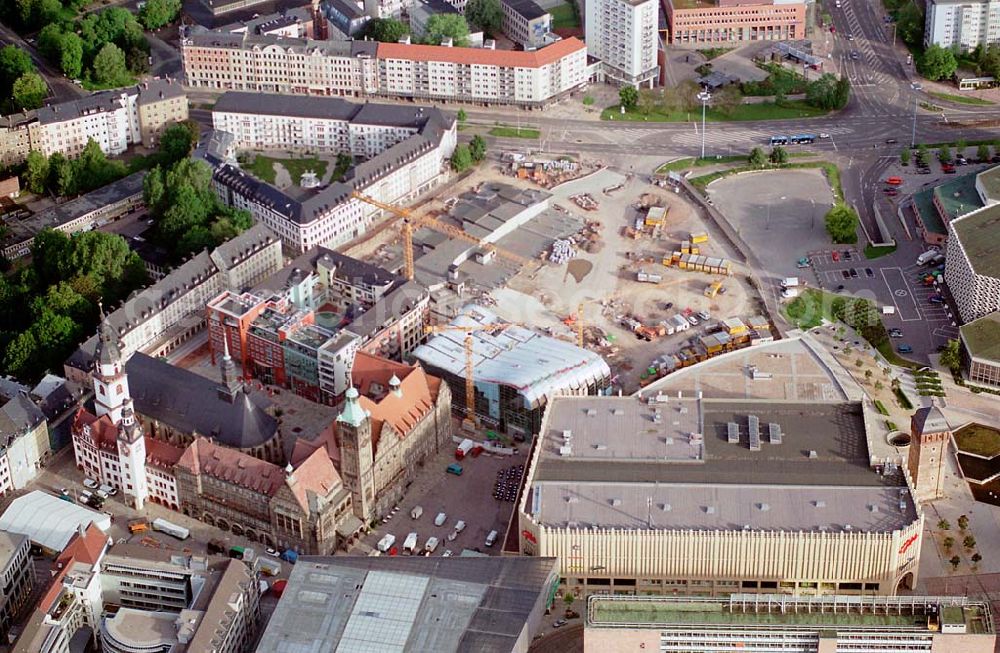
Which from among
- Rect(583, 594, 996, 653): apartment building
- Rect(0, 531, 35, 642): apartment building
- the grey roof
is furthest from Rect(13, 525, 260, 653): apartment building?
Rect(583, 594, 996, 653): apartment building

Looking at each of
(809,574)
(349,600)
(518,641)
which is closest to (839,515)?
(809,574)

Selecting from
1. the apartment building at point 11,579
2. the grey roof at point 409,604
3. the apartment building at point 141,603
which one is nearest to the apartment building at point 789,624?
the grey roof at point 409,604

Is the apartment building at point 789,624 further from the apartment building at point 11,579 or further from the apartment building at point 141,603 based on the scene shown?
the apartment building at point 11,579

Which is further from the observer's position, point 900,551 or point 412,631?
point 900,551

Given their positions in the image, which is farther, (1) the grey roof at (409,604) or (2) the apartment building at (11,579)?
(2) the apartment building at (11,579)

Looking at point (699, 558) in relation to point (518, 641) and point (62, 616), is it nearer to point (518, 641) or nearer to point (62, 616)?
point (518, 641)
